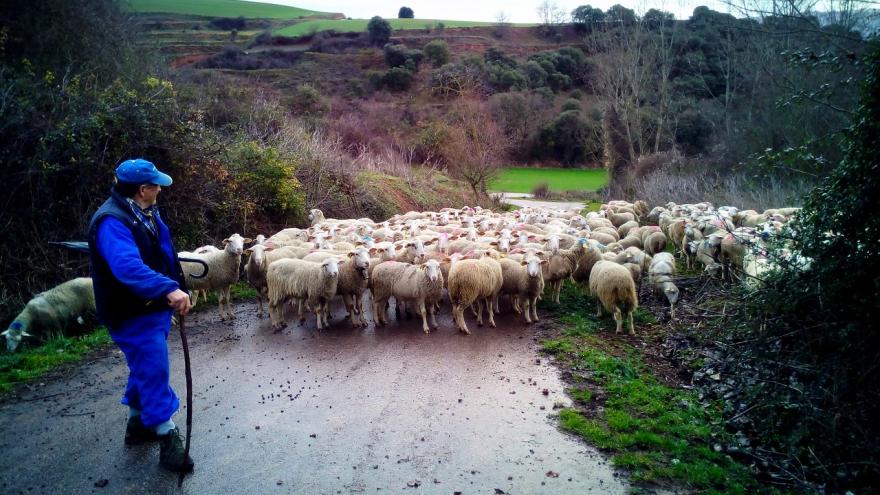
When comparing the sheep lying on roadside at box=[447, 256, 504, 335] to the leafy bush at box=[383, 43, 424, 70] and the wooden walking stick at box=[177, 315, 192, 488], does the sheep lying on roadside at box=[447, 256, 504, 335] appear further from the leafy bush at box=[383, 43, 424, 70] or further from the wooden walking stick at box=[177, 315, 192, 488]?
the leafy bush at box=[383, 43, 424, 70]

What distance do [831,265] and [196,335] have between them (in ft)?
29.5

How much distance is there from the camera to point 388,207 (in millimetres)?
22328

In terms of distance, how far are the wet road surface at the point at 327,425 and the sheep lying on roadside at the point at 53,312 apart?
4.80 ft

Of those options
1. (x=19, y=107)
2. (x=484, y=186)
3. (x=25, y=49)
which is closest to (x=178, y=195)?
(x=19, y=107)

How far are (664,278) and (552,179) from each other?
34941 mm

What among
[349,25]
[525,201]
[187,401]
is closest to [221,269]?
[187,401]

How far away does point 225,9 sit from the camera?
6500cm

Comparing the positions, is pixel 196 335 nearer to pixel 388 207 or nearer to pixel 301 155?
pixel 301 155

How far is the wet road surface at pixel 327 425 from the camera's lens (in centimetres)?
494

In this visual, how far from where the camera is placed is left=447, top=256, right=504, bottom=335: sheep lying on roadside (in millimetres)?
9406

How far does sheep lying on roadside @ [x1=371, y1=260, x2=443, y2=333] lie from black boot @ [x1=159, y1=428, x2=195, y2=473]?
191 inches

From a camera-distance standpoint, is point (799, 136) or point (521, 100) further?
point (521, 100)

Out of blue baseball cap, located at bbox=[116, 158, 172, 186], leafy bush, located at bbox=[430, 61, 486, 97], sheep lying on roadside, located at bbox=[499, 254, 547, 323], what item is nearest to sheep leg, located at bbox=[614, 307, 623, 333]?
sheep lying on roadside, located at bbox=[499, 254, 547, 323]

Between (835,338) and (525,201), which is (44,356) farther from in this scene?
(525,201)
